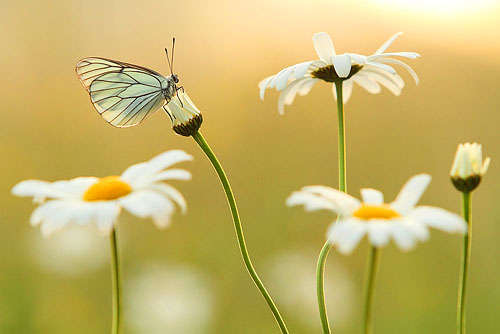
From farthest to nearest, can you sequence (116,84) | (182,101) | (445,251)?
(445,251)
(116,84)
(182,101)

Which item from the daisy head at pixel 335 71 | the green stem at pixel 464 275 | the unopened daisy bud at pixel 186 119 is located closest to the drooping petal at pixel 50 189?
the unopened daisy bud at pixel 186 119

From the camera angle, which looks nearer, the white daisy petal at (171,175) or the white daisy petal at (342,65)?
the white daisy petal at (171,175)

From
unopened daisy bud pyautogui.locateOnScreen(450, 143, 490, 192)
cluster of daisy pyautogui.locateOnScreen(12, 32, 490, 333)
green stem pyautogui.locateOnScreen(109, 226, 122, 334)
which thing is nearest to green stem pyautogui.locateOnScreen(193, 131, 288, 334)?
cluster of daisy pyautogui.locateOnScreen(12, 32, 490, 333)

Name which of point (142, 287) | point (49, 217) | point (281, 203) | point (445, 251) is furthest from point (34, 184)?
point (445, 251)

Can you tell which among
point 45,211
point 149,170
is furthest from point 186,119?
point 45,211

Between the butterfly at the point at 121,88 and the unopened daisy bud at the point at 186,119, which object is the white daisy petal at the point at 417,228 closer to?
the unopened daisy bud at the point at 186,119

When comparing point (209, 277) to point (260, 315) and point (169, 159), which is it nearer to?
point (260, 315)
